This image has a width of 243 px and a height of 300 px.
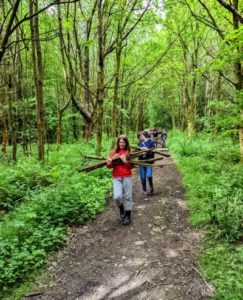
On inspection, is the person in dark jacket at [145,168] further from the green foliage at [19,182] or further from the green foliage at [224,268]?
the green foliage at [224,268]

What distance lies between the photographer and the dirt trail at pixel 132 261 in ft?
13.4

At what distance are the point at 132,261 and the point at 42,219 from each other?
7.67 feet

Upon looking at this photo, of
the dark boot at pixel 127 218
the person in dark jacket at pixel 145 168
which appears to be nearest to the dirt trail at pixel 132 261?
the dark boot at pixel 127 218

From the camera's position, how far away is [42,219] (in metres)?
6.23

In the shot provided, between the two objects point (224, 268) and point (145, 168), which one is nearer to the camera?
point (224, 268)

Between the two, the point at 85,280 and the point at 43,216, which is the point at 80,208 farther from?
the point at 85,280

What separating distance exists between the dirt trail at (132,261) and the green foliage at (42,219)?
317 millimetres

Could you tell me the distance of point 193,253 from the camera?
16.7ft

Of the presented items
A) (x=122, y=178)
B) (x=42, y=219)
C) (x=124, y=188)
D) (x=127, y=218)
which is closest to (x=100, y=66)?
(x=122, y=178)

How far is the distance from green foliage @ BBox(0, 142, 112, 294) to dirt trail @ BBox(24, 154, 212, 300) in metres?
0.32

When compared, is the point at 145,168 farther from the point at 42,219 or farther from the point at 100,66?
the point at 100,66

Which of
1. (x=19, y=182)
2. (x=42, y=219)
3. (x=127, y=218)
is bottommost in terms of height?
(x=127, y=218)

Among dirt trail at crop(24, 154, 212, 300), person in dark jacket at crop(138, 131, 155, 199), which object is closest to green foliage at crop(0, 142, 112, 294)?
dirt trail at crop(24, 154, 212, 300)

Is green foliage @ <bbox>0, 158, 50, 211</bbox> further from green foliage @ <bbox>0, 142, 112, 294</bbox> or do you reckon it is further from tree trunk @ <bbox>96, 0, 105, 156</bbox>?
tree trunk @ <bbox>96, 0, 105, 156</bbox>
